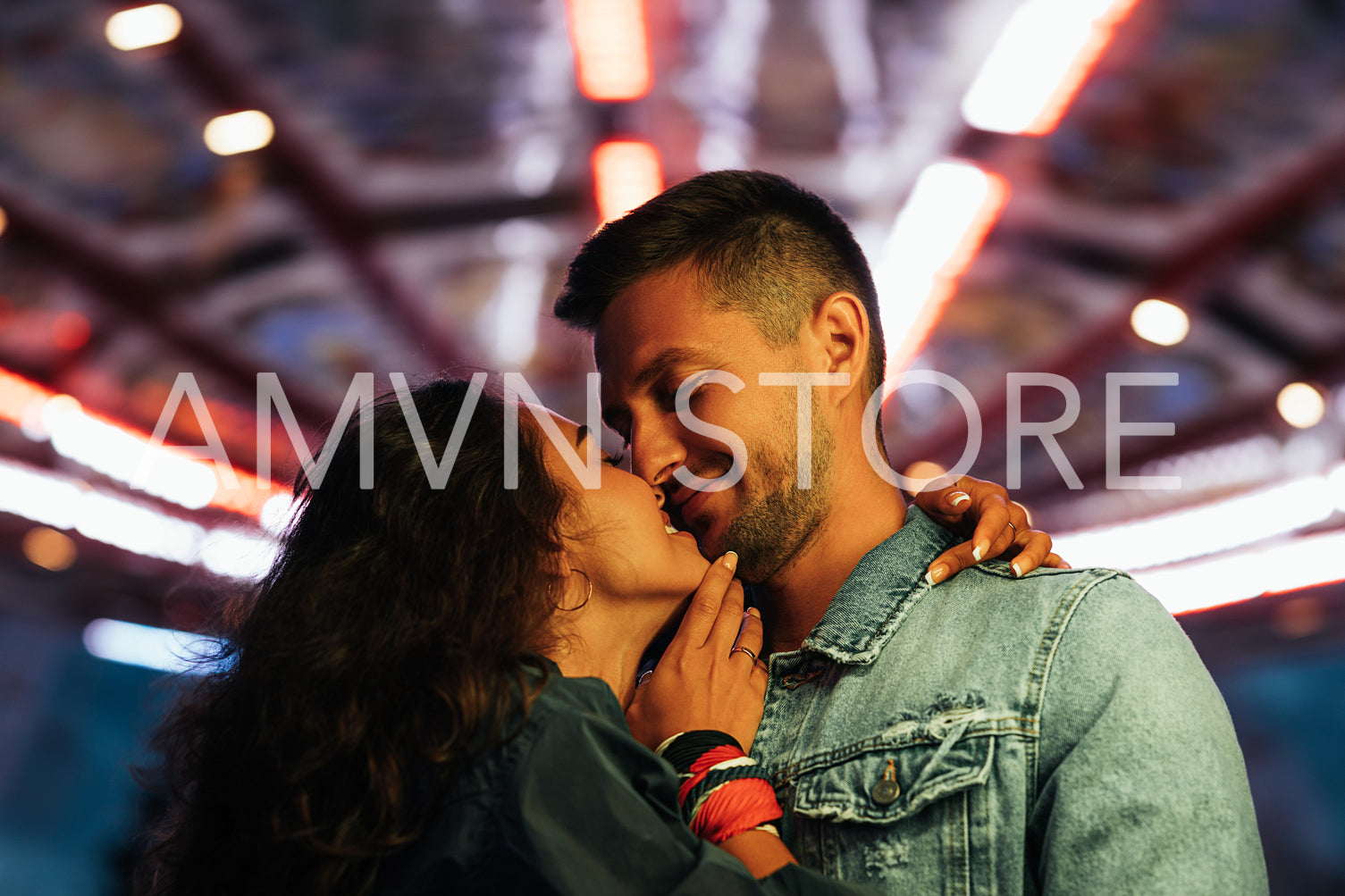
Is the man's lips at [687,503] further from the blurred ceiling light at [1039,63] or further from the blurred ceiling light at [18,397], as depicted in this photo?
the blurred ceiling light at [18,397]

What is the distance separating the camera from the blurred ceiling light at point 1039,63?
3.76 m

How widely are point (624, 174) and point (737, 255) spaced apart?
128 inches

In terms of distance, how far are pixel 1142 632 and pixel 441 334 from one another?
596cm

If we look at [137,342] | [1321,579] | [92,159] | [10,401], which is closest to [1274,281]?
[1321,579]

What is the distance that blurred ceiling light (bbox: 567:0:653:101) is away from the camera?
3787 mm

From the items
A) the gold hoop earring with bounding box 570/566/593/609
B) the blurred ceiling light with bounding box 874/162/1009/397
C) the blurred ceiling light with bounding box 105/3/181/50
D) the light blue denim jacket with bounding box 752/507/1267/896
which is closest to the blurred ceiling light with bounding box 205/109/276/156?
the blurred ceiling light with bounding box 105/3/181/50

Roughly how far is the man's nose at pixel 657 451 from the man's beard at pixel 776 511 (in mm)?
142

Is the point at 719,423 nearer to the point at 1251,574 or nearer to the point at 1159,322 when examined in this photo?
the point at 1159,322

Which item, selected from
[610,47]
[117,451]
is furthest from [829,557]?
[117,451]

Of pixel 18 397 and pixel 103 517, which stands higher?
pixel 18 397

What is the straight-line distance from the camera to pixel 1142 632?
1.31 m

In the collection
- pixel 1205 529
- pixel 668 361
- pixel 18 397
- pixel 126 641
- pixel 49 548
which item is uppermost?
pixel 18 397

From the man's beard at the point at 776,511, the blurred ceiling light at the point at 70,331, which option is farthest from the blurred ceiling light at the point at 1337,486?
the blurred ceiling light at the point at 70,331

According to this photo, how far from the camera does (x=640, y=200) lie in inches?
202
